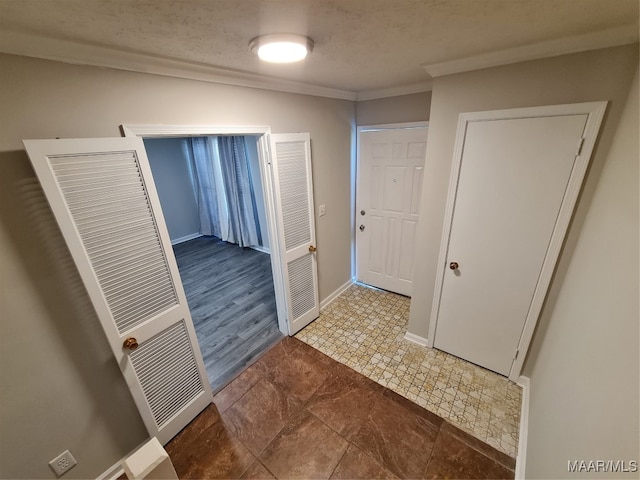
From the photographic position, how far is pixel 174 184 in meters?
5.17

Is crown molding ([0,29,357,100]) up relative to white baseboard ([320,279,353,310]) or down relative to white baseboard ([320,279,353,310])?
up

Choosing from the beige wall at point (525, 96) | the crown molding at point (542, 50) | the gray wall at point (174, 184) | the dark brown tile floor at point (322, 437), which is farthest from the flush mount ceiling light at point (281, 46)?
the gray wall at point (174, 184)

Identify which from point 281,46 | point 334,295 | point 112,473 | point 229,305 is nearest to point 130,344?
point 112,473

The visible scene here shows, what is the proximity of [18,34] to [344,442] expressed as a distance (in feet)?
8.42

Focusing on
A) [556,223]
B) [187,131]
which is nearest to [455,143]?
[556,223]

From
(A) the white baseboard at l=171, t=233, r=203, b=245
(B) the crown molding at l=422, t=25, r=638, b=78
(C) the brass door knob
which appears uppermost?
(B) the crown molding at l=422, t=25, r=638, b=78

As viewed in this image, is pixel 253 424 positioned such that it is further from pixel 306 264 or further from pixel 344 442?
pixel 306 264

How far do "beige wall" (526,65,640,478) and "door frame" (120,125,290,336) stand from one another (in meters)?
1.94

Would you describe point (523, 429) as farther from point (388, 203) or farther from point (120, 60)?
point (120, 60)

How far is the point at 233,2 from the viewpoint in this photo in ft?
2.67

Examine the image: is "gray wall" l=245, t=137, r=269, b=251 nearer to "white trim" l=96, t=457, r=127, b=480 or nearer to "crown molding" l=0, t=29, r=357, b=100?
"crown molding" l=0, t=29, r=357, b=100

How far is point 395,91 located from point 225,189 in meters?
3.40

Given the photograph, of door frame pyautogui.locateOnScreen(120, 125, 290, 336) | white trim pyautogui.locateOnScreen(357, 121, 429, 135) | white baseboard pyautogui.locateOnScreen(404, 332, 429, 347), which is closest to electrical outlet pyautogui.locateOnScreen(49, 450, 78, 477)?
door frame pyautogui.locateOnScreen(120, 125, 290, 336)

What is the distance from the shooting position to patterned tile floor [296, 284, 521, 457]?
5.84 feet
